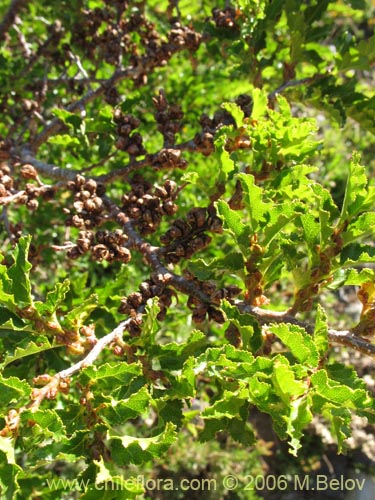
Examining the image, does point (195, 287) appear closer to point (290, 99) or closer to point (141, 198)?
point (141, 198)

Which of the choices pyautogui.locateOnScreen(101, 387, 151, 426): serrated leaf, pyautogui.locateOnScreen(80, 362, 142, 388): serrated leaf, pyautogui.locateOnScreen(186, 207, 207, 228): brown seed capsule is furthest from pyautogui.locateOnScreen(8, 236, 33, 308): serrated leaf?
pyautogui.locateOnScreen(186, 207, 207, 228): brown seed capsule

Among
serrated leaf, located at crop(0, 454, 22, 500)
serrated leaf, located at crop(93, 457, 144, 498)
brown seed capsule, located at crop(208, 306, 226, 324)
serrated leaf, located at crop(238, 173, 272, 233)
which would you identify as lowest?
serrated leaf, located at crop(0, 454, 22, 500)

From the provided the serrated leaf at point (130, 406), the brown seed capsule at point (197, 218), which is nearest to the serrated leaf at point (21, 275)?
the serrated leaf at point (130, 406)

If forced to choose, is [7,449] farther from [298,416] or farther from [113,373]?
[298,416]

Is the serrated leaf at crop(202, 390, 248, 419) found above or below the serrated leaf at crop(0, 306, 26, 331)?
→ below

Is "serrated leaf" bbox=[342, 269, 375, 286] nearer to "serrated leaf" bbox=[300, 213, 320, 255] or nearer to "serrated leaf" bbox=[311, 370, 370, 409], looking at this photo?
"serrated leaf" bbox=[300, 213, 320, 255]

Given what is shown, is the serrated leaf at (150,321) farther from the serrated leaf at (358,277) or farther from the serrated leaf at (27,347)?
the serrated leaf at (358,277)
